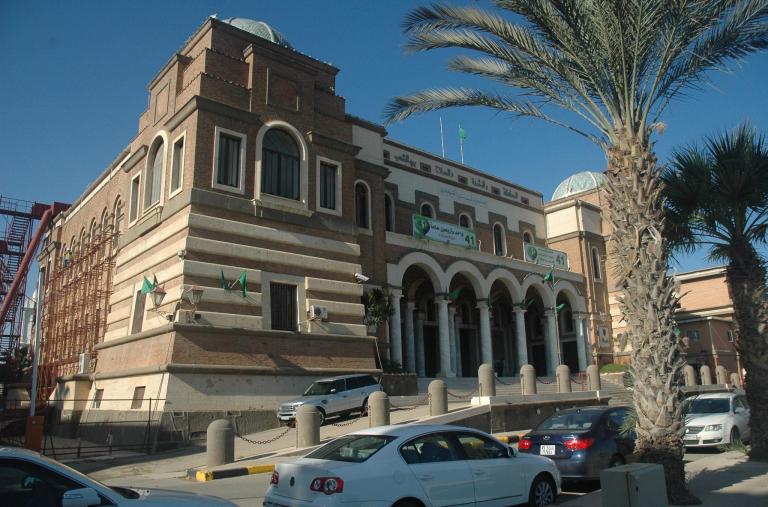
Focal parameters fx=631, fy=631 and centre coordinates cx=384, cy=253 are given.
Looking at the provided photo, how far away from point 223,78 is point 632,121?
16983 millimetres

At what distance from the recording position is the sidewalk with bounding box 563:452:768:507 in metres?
8.32

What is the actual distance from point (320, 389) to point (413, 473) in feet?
42.3

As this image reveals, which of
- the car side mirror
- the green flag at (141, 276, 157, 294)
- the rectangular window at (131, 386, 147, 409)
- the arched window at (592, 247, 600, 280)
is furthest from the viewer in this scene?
the arched window at (592, 247, 600, 280)

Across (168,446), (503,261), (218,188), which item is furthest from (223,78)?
(503,261)

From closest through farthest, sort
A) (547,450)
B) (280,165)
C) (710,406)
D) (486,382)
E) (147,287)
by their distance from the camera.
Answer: (547,450) < (710,406) < (486,382) < (147,287) < (280,165)

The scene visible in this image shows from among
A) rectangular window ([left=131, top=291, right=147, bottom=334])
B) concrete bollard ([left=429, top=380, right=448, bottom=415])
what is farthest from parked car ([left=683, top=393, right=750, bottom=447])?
rectangular window ([left=131, top=291, right=147, bottom=334])

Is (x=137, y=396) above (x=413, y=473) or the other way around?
above

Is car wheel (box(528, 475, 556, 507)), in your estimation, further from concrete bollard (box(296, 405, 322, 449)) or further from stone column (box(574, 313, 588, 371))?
stone column (box(574, 313, 588, 371))

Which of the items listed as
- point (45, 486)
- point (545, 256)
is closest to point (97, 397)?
point (45, 486)

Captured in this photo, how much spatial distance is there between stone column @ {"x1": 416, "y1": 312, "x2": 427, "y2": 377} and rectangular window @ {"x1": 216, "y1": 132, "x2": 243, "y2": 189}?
564 inches

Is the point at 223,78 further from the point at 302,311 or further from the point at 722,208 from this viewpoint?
the point at 722,208

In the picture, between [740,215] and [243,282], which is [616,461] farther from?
[243,282]

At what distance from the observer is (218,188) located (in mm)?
21812

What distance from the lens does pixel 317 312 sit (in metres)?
22.7
